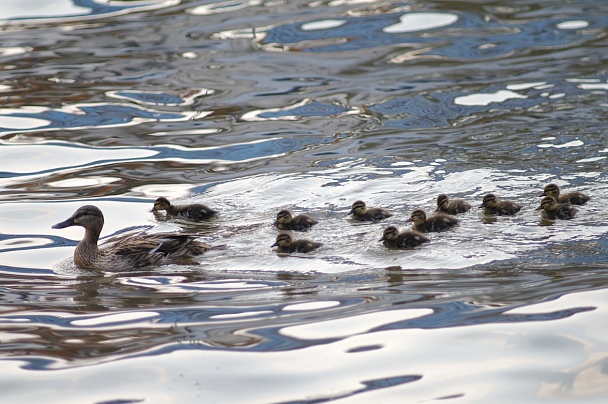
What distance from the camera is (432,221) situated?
7430 millimetres

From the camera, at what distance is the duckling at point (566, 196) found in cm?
762

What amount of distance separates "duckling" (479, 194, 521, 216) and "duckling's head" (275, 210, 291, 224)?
1418 millimetres

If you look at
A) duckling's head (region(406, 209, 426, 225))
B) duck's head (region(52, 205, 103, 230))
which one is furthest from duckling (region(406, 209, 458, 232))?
duck's head (region(52, 205, 103, 230))

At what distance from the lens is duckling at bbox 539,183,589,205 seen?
25.0ft

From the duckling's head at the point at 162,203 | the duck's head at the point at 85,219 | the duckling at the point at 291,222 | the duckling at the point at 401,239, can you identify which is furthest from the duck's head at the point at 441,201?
the duck's head at the point at 85,219

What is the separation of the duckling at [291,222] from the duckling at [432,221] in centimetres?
77

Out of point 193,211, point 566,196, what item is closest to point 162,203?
point 193,211

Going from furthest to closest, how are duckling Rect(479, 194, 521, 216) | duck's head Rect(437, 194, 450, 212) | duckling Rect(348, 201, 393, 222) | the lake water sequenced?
1. duck's head Rect(437, 194, 450, 212)
2. duckling Rect(348, 201, 393, 222)
3. duckling Rect(479, 194, 521, 216)
4. the lake water

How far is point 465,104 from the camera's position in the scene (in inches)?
442

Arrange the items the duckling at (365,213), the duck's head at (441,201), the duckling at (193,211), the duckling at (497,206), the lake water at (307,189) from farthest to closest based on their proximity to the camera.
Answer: the duckling at (193,211) → the duck's head at (441,201) → the duckling at (365,213) → the duckling at (497,206) → the lake water at (307,189)

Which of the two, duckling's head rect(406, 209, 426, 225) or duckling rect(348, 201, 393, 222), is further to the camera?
duckling rect(348, 201, 393, 222)

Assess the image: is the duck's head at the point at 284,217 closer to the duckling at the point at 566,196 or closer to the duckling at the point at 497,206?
the duckling at the point at 497,206

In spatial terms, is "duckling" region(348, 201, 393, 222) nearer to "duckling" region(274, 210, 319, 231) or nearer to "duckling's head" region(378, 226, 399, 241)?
"duckling" region(274, 210, 319, 231)

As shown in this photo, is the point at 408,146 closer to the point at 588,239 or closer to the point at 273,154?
the point at 273,154
